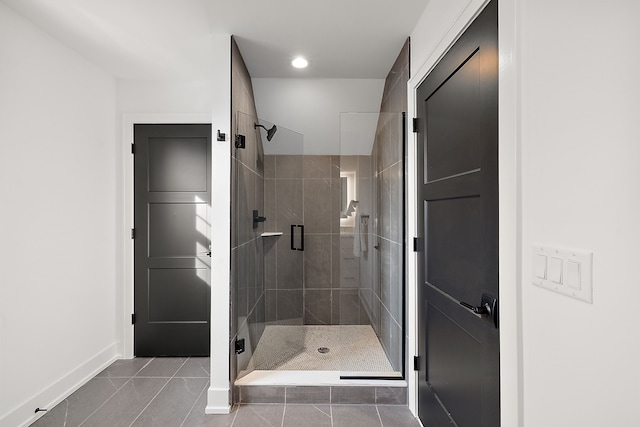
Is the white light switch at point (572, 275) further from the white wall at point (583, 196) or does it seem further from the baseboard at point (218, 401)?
the baseboard at point (218, 401)

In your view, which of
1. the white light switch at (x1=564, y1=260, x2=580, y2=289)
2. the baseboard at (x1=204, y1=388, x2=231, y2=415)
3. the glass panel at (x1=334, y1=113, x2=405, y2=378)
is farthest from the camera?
the glass panel at (x1=334, y1=113, x2=405, y2=378)

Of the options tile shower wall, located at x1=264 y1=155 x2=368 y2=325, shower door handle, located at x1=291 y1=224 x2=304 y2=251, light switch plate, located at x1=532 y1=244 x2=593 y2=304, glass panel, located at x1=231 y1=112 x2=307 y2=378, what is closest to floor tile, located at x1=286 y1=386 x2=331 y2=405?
glass panel, located at x1=231 y1=112 x2=307 y2=378

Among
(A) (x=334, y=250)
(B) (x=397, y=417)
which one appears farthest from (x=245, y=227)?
→ (B) (x=397, y=417)

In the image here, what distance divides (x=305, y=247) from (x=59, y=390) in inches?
85.5

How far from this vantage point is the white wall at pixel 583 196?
0.65m

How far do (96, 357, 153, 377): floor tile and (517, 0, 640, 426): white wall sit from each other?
9.77 feet

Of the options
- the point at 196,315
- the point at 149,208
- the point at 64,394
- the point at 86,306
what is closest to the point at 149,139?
the point at 149,208

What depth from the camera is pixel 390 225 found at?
7.62ft

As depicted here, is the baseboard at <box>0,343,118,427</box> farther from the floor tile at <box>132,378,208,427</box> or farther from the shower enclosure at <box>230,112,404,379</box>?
the shower enclosure at <box>230,112,404,379</box>

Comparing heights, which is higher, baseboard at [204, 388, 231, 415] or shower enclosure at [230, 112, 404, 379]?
shower enclosure at [230, 112, 404, 379]

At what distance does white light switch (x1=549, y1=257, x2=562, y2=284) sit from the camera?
83 cm

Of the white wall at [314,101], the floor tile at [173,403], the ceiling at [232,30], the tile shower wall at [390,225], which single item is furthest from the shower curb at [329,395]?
the ceiling at [232,30]

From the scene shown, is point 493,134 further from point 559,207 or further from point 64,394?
point 64,394

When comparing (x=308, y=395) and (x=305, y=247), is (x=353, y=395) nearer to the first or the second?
(x=308, y=395)
